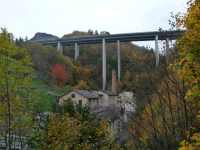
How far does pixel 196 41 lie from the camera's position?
7.59 m

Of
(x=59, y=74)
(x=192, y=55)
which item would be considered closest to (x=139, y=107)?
(x=192, y=55)

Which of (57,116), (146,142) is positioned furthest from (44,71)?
(146,142)

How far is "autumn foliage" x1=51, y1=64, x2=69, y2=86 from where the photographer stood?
8031cm

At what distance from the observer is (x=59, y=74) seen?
8125cm

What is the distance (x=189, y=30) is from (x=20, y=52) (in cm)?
1313

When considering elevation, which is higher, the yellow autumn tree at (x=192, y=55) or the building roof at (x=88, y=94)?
the yellow autumn tree at (x=192, y=55)

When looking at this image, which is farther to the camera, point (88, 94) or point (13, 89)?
point (88, 94)

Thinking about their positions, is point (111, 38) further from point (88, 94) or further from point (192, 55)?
point (192, 55)

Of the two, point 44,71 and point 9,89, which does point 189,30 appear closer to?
point 9,89

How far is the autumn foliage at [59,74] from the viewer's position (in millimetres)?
80312

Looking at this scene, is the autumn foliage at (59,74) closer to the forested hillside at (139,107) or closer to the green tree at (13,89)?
the forested hillside at (139,107)

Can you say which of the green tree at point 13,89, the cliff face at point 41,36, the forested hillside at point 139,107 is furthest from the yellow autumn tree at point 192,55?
the cliff face at point 41,36

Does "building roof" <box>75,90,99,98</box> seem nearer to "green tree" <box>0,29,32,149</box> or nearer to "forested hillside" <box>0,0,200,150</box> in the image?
"forested hillside" <box>0,0,200,150</box>

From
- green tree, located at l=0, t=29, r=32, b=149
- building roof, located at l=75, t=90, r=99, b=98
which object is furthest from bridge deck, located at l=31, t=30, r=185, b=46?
green tree, located at l=0, t=29, r=32, b=149
